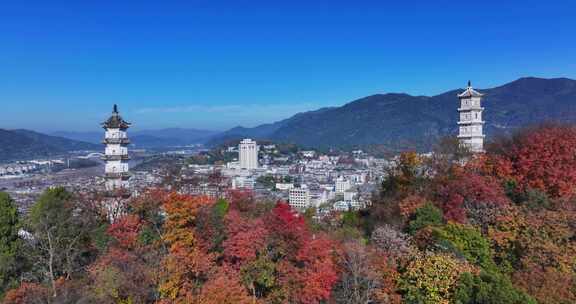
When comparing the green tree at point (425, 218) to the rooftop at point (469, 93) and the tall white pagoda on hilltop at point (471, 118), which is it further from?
the rooftop at point (469, 93)

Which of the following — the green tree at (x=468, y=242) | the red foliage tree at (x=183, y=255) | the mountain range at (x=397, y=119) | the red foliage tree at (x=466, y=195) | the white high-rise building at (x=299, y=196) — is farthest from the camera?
the mountain range at (x=397, y=119)

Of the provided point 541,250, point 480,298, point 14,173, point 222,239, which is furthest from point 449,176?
point 14,173

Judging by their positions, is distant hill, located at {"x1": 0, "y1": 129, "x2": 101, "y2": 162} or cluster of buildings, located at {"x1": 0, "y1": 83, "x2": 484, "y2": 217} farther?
distant hill, located at {"x1": 0, "y1": 129, "x2": 101, "y2": 162}

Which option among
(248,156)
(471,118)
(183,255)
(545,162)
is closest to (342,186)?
(248,156)

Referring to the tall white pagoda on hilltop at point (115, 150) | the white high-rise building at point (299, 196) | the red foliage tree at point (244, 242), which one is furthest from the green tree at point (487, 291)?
the white high-rise building at point (299, 196)

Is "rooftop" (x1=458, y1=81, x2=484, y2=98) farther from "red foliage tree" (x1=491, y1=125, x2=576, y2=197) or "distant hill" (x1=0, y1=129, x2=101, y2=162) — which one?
"distant hill" (x1=0, y1=129, x2=101, y2=162)

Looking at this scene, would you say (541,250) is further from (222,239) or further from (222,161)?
(222,161)

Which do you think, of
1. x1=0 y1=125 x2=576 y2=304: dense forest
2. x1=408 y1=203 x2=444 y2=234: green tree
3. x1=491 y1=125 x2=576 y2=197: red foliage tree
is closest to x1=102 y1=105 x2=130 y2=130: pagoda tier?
x1=0 y1=125 x2=576 y2=304: dense forest
